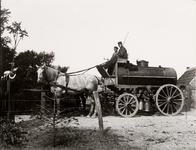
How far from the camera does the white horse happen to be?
33.8ft

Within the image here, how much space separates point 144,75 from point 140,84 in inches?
19.9

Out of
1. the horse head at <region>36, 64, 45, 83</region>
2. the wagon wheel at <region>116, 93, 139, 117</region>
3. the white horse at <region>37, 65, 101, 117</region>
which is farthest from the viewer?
the wagon wheel at <region>116, 93, 139, 117</region>

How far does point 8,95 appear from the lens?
6.93 metres

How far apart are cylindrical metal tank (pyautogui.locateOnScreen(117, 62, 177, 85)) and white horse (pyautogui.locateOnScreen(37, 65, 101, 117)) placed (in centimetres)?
141

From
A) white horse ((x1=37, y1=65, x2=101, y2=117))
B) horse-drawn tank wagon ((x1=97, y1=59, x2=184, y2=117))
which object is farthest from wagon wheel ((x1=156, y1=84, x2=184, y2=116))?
white horse ((x1=37, y1=65, x2=101, y2=117))

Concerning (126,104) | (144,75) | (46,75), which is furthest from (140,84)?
(46,75)

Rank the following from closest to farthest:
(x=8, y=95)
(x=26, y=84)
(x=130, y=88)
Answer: (x=8, y=95), (x=130, y=88), (x=26, y=84)

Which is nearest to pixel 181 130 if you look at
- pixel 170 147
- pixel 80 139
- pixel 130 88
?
pixel 170 147

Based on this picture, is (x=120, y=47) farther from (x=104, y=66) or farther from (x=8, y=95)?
(x=8, y=95)

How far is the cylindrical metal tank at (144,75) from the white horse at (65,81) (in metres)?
1.41

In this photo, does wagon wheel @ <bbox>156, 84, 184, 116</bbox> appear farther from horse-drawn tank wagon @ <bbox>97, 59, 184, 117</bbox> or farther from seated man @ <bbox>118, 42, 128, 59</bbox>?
seated man @ <bbox>118, 42, 128, 59</bbox>

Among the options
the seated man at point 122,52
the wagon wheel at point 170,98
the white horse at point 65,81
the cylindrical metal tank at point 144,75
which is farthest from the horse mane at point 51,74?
the wagon wheel at point 170,98

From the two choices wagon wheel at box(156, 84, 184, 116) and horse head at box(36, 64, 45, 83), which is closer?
horse head at box(36, 64, 45, 83)

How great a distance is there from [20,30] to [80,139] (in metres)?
13.8
